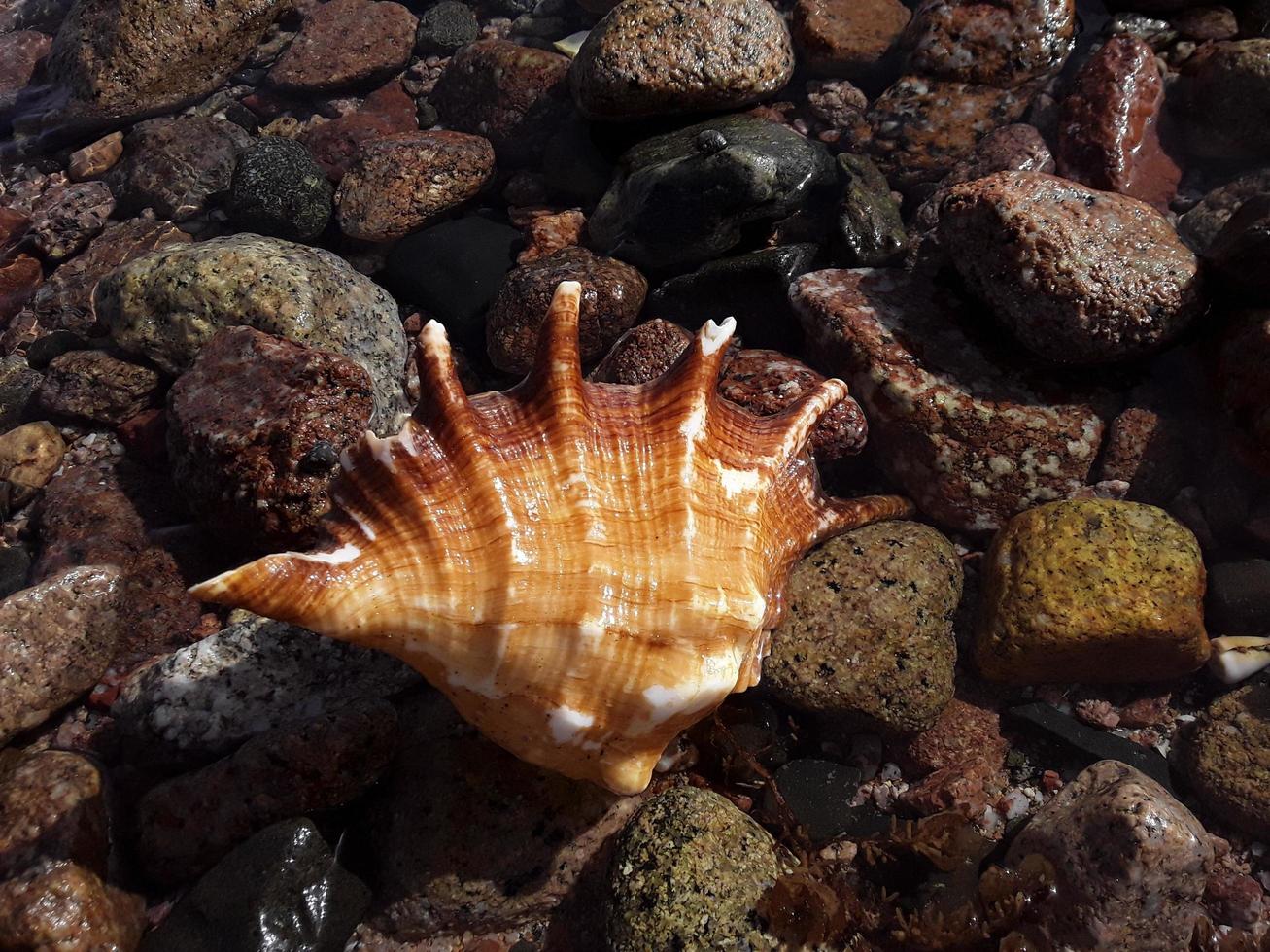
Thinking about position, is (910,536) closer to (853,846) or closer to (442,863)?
(853,846)

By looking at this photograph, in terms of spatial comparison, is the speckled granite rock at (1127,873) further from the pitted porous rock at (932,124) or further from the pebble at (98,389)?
the pebble at (98,389)

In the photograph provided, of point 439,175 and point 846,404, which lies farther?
point 439,175

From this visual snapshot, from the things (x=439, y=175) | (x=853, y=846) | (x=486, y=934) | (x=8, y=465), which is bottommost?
(x=486, y=934)

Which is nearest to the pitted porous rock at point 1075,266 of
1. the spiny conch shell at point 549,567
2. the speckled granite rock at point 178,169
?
the spiny conch shell at point 549,567

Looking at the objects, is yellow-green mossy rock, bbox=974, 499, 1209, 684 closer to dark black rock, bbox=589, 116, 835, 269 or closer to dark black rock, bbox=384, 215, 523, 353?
dark black rock, bbox=589, 116, 835, 269

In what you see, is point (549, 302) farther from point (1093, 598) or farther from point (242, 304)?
point (1093, 598)

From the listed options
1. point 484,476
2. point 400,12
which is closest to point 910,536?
point 484,476

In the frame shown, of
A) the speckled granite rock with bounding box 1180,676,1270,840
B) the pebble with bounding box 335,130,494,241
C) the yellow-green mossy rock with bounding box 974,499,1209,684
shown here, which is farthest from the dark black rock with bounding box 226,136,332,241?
the speckled granite rock with bounding box 1180,676,1270,840
